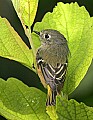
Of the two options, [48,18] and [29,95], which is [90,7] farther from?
[29,95]

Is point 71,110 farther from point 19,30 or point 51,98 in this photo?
point 19,30

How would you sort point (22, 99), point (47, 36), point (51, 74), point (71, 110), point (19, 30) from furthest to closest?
point (19, 30) → point (47, 36) → point (51, 74) → point (22, 99) → point (71, 110)

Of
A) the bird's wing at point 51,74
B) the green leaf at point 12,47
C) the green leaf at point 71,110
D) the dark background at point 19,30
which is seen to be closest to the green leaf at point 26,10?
the green leaf at point 12,47

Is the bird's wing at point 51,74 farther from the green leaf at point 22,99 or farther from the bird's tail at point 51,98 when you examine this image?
the green leaf at point 22,99

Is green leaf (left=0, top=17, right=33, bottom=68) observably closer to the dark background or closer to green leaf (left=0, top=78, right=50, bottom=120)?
green leaf (left=0, top=78, right=50, bottom=120)

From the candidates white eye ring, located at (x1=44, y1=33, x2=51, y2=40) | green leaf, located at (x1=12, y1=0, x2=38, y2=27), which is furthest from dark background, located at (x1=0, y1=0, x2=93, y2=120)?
green leaf, located at (x1=12, y1=0, x2=38, y2=27)

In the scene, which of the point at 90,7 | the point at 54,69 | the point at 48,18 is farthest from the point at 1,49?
the point at 90,7

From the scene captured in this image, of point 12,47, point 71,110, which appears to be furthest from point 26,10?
point 71,110
